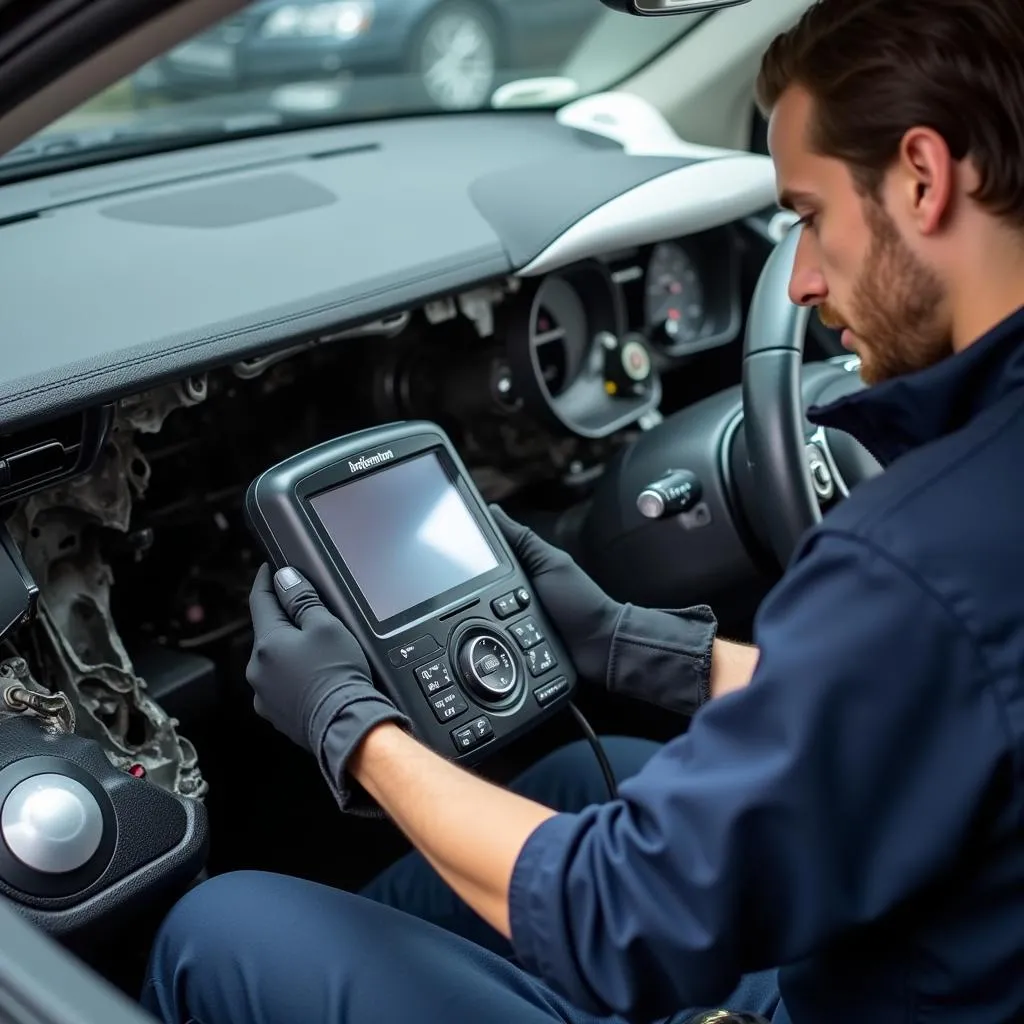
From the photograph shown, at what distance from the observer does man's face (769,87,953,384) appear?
0.91 meters

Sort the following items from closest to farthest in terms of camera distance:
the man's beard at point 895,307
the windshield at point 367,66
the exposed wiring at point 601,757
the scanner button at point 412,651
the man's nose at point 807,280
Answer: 1. the man's beard at point 895,307
2. the man's nose at point 807,280
3. the scanner button at point 412,651
4. the exposed wiring at point 601,757
5. the windshield at point 367,66

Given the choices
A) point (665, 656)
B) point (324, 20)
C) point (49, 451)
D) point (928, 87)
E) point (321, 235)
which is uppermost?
point (324, 20)

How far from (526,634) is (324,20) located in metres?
4.14

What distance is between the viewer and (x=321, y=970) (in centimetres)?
110

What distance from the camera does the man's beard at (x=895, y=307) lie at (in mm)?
900

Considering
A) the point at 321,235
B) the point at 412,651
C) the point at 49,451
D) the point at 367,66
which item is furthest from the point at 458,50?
the point at 412,651

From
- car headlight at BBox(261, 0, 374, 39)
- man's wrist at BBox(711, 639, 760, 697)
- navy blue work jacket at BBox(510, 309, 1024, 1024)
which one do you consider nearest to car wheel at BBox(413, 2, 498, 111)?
car headlight at BBox(261, 0, 374, 39)

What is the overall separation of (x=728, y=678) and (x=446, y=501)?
1.16 ft

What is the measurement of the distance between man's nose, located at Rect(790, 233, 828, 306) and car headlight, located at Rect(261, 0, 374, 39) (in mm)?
4109

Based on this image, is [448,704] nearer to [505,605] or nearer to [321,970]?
[505,605]

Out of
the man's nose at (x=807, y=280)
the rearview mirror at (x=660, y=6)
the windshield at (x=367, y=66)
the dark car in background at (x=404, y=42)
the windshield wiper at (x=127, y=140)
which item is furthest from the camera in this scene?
the dark car in background at (x=404, y=42)

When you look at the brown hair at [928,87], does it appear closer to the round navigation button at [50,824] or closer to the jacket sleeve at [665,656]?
the jacket sleeve at [665,656]

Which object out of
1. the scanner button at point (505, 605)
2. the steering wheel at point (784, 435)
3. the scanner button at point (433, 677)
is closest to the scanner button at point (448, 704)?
the scanner button at point (433, 677)

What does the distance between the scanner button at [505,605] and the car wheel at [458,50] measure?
381 cm
